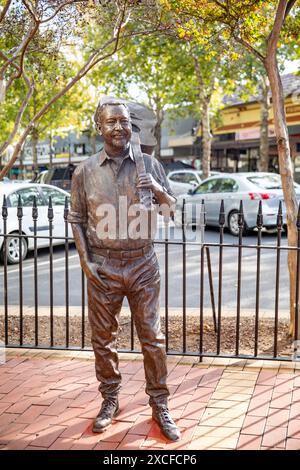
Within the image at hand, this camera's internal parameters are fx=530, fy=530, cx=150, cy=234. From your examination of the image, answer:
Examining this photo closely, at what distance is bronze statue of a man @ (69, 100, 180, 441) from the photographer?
330cm

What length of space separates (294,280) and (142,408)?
224cm

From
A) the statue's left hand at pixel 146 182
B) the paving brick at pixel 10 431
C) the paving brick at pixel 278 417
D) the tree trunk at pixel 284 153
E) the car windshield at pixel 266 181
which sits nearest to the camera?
the statue's left hand at pixel 146 182

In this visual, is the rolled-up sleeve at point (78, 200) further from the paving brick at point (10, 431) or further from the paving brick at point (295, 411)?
the paving brick at point (295, 411)

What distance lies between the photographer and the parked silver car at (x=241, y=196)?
38.6 feet

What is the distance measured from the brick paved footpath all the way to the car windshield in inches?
310

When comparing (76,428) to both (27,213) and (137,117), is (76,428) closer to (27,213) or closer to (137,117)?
(137,117)

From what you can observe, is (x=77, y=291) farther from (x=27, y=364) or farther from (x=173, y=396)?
(x=173, y=396)

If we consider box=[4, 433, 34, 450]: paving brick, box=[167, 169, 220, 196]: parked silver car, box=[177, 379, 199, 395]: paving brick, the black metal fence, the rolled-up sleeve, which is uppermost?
box=[167, 169, 220, 196]: parked silver car

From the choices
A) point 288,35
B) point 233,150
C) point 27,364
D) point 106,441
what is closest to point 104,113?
point 106,441

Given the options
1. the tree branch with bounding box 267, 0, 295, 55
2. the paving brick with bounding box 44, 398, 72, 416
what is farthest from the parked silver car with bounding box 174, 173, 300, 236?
the paving brick with bounding box 44, 398, 72, 416

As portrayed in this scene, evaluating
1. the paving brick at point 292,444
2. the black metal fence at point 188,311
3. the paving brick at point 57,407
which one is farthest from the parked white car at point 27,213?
the paving brick at point 292,444

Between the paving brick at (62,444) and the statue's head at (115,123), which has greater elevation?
the statue's head at (115,123)

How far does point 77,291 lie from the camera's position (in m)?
7.96

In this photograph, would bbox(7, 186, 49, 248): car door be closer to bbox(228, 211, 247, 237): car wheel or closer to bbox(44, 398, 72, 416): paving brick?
bbox(228, 211, 247, 237): car wheel
